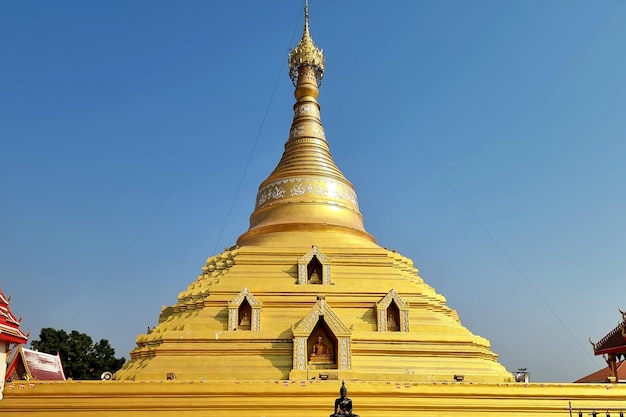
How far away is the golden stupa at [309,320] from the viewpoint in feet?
50.5

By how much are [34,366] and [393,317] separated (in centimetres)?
1404

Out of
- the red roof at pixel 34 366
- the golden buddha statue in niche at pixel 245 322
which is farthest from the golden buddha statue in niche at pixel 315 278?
the red roof at pixel 34 366

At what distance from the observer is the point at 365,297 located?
1744 centimetres

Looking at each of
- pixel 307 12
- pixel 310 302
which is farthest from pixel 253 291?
pixel 307 12

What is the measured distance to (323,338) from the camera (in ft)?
52.6

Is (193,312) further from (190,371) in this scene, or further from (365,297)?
(365,297)

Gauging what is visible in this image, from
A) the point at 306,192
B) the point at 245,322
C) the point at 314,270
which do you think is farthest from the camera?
the point at 306,192

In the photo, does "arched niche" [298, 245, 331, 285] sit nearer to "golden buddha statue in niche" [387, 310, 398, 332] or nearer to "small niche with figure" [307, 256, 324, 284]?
"small niche with figure" [307, 256, 324, 284]

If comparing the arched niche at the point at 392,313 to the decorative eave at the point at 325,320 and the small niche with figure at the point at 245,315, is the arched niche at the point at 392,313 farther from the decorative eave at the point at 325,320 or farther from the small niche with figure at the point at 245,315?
the small niche with figure at the point at 245,315

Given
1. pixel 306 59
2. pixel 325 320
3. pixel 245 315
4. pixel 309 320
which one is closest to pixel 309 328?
pixel 309 320

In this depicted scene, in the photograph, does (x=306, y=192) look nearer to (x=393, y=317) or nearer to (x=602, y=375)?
(x=393, y=317)

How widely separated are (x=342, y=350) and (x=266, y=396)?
2865mm

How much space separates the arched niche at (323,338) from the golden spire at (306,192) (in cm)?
548

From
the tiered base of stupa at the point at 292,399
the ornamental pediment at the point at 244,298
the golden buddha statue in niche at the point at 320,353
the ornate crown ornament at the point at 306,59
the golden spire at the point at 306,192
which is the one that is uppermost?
the ornate crown ornament at the point at 306,59
